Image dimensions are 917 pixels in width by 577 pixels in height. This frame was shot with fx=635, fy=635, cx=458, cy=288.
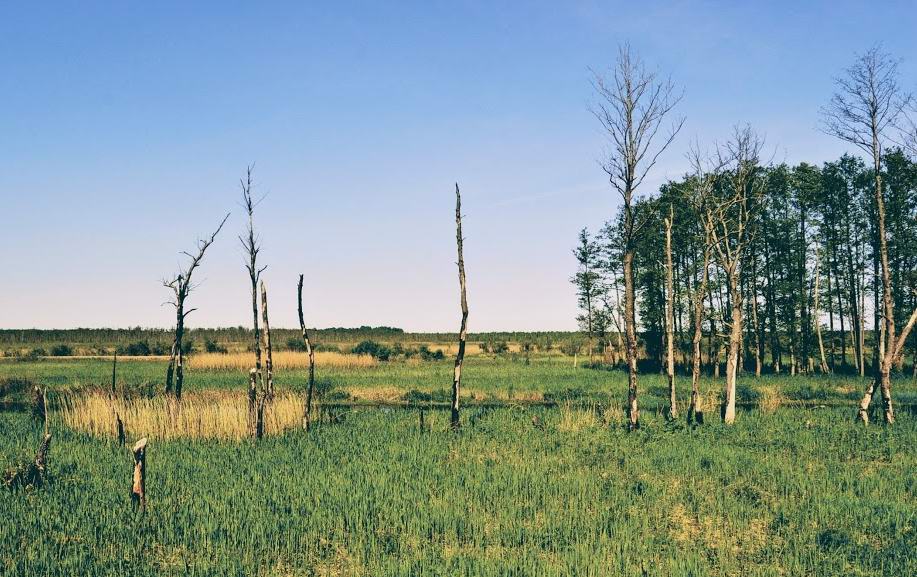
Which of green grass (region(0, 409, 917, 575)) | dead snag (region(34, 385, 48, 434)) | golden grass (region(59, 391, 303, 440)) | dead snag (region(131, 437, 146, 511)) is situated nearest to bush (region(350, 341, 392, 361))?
dead snag (region(34, 385, 48, 434))

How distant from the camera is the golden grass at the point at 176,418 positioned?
18.2m

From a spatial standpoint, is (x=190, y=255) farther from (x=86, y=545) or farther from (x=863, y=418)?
(x=863, y=418)

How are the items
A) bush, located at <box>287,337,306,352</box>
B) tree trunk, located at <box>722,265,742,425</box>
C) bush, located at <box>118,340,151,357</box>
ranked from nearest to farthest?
tree trunk, located at <box>722,265,742,425</box> → bush, located at <box>287,337,306,352</box> → bush, located at <box>118,340,151,357</box>

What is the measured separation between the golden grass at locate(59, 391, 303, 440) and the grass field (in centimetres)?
57

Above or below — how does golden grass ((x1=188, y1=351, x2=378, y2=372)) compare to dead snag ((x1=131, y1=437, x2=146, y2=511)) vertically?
below

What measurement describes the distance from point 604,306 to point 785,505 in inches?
1776

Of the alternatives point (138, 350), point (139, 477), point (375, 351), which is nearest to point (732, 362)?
point (139, 477)

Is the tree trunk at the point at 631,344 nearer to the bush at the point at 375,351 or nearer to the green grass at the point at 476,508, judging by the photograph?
the green grass at the point at 476,508

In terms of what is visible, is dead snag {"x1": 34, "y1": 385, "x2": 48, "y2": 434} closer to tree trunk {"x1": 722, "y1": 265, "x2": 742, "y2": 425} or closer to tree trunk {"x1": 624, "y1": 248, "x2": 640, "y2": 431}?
tree trunk {"x1": 624, "y1": 248, "x2": 640, "y2": 431}

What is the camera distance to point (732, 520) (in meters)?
10.7

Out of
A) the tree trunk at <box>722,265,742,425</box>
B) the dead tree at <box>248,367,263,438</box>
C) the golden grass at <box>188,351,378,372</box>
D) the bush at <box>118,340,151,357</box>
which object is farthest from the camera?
the bush at <box>118,340,151,357</box>

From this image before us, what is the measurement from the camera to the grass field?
8953mm

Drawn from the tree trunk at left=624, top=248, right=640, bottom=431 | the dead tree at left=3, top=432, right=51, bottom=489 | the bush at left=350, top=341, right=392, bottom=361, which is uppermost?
the tree trunk at left=624, top=248, right=640, bottom=431

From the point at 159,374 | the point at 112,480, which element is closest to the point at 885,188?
the point at 112,480
